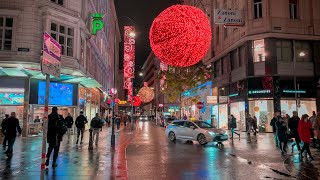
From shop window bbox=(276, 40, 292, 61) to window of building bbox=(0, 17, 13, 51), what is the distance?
2463 cm

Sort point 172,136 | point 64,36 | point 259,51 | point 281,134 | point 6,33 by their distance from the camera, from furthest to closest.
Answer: point 259,51, point 64,36, point 6,33, point 172,136, point 281,134

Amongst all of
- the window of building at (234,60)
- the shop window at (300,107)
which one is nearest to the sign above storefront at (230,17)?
the shop window at (300,107)

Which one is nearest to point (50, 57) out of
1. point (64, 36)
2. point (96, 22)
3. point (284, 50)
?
point (64, 36)

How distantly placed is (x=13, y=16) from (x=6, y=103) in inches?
283

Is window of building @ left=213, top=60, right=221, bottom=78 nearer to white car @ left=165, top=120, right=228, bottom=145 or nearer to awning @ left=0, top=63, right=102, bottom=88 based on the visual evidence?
awning @ left=0, top=63, right=102, bottom=88

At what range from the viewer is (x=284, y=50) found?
30.6 metres

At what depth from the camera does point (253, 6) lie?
3120 cm

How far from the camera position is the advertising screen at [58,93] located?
1019 inches

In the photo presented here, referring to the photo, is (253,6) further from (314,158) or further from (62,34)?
(314,158)

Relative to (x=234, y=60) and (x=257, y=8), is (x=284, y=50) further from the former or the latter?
(x=234, y=60)

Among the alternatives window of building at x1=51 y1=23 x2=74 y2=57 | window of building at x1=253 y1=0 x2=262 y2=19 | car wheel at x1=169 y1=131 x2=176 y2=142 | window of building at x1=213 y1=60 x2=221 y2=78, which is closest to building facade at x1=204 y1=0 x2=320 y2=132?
window of building at x1=253 y1=0 x2=262 y2=19

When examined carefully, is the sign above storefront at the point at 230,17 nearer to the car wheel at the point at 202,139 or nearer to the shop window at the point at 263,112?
the car wheel at the point at 202,139

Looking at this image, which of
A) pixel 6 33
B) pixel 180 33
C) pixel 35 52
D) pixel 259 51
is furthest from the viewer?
pixel 259 51

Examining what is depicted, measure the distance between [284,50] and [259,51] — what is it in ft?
8.47
